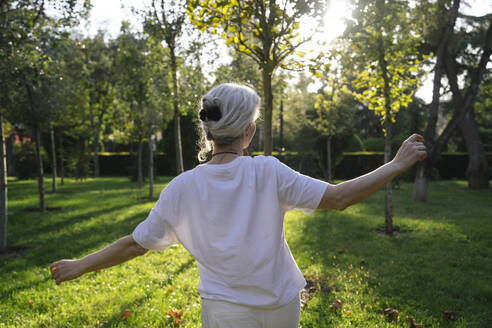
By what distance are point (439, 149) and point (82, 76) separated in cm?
1369

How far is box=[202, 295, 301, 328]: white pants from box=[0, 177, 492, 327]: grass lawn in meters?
2.47

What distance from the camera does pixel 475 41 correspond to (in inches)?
806

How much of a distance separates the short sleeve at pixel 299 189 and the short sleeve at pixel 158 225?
544 mm

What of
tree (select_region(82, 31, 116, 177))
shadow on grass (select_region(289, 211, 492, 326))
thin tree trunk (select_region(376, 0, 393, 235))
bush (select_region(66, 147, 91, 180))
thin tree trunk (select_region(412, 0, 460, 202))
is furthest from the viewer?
tree (select_region(82, 31, 116, 177))

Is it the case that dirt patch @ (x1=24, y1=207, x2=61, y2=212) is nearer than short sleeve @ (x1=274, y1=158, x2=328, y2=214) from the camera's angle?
No

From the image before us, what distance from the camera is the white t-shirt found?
1.67 meters

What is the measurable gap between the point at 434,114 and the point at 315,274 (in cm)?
844

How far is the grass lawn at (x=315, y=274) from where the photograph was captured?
4.19m

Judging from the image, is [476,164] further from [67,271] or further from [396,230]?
[67,271]

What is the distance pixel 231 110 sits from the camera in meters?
1.70

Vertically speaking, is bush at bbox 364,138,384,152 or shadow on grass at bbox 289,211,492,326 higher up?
bush at bbox 364,138,384,152

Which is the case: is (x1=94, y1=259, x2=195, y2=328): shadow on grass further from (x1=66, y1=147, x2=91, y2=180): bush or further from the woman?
(x1=66, y1=147, x2=91, y2=180): bush

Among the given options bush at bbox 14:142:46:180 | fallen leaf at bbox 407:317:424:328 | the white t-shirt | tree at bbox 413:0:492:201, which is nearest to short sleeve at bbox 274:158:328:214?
the white t-shirt

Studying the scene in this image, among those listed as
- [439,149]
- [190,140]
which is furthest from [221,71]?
[190,140]
